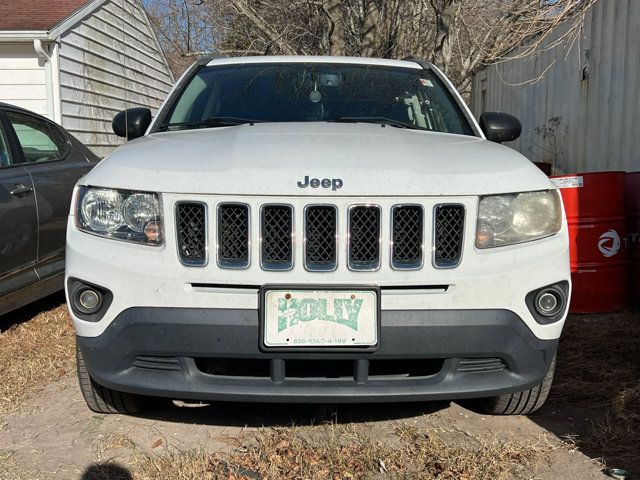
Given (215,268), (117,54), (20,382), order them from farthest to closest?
(117,54) < (20,382) < (215,268)

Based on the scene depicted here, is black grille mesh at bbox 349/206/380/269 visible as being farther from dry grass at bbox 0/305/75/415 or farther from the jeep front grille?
dry grass at bbox 0/305/75/415

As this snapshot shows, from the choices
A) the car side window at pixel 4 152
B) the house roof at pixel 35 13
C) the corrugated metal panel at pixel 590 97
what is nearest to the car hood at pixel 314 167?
the car side window at pixel 4 152

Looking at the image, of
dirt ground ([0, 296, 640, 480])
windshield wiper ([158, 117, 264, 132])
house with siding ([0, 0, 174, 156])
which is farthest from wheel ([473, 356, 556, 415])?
house with siding ([0, 0, 174, 156])

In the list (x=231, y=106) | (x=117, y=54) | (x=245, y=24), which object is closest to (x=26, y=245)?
(x=231, y=106)

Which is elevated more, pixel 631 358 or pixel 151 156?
pixel 151 156

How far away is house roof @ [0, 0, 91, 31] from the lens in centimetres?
972

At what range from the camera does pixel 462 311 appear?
2248mm

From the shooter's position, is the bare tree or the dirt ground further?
the bare tree

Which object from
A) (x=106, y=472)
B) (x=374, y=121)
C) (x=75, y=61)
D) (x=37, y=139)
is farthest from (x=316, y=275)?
(x=75, y=61)

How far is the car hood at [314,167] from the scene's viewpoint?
2.25m

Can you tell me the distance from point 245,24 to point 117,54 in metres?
4.12

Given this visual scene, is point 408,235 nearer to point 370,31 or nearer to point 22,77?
point 370,31

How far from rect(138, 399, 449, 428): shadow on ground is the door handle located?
5.94 feet

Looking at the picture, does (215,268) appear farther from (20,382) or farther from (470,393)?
(20,382)
